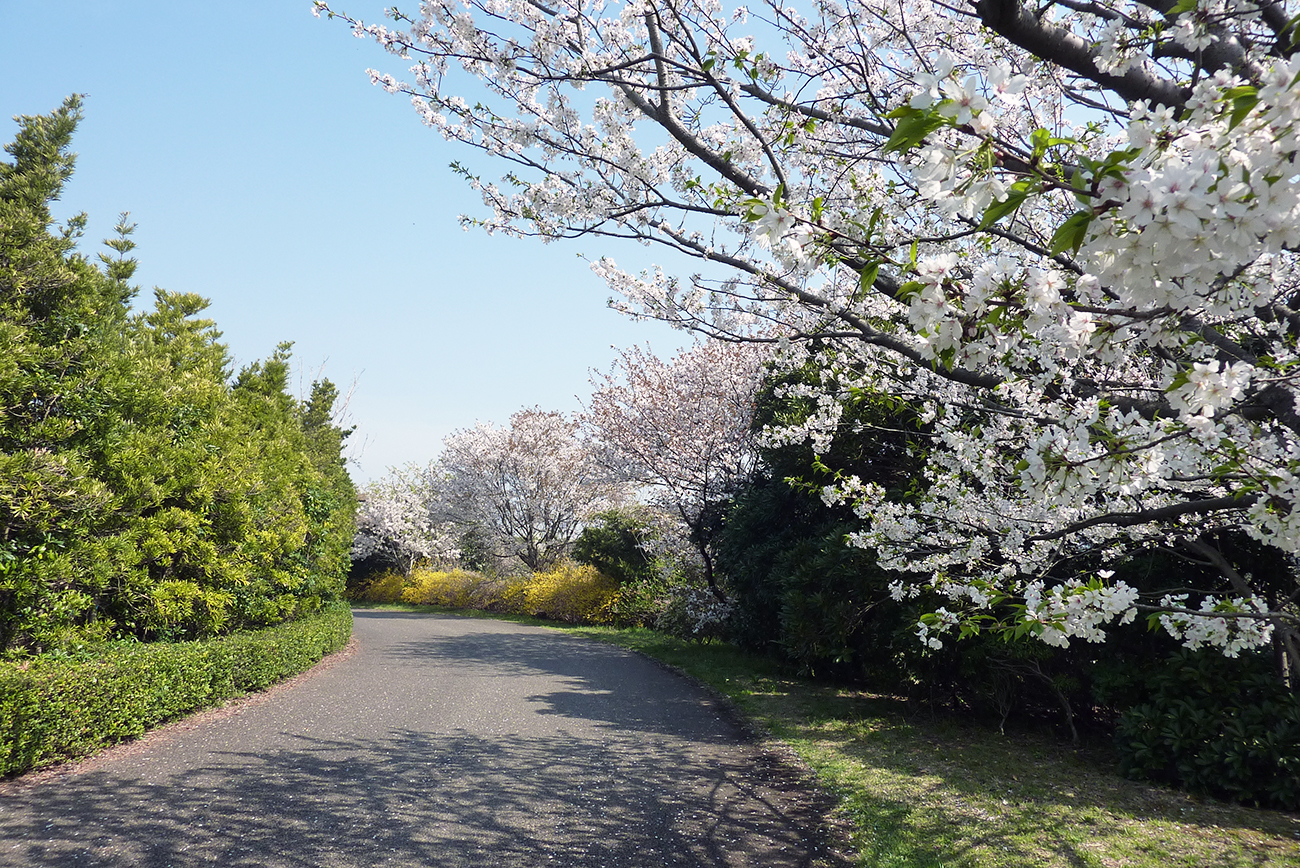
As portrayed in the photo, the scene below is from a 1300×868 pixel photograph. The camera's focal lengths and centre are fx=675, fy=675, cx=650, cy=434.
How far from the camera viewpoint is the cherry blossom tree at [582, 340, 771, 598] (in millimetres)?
13805

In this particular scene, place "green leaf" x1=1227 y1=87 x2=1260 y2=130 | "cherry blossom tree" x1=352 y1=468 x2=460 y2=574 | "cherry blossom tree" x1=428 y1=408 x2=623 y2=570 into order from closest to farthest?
"green leaf" x1=1227 y1=87 x2=1260 y2=130 < "cherry blossom tree" x1=428 y1=408 x2=623 y2=570 < "cherry blossom tree" x1=352 y1=468 x2=460 y2=574

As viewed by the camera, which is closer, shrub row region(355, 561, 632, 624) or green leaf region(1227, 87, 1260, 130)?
green leaf region(1227, 87, 1260, 130)

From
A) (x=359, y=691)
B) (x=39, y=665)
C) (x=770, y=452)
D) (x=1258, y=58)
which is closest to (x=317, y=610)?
(x=359, y=691)

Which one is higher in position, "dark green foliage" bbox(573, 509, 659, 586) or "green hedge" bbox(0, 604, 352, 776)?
"dark green foliage" bbox(573, 509, 659, 586)

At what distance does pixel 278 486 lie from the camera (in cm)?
1148

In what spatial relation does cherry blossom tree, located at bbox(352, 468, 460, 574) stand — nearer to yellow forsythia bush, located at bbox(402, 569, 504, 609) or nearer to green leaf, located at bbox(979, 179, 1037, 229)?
yellow forsythia bush, located at bbox(402, 569, 504, 609)

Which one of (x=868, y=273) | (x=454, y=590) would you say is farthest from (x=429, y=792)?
(x=454, y=590)

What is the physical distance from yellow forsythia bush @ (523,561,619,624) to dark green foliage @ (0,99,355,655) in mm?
8352

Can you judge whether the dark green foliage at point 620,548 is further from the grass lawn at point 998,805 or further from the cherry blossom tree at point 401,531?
the cherry blossom tree at point 401,531

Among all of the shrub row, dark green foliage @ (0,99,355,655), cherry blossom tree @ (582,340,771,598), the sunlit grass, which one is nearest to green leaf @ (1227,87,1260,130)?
the sunlit grass

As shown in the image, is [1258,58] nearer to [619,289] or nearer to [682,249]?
[682,249]

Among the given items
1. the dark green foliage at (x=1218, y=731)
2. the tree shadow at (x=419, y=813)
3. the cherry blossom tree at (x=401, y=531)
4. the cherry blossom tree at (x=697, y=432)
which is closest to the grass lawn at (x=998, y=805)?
the dark green foliage at (x=1218, y=731)

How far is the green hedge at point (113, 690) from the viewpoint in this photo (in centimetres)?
517

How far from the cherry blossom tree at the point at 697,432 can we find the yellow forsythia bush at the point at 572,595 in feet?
13.8
